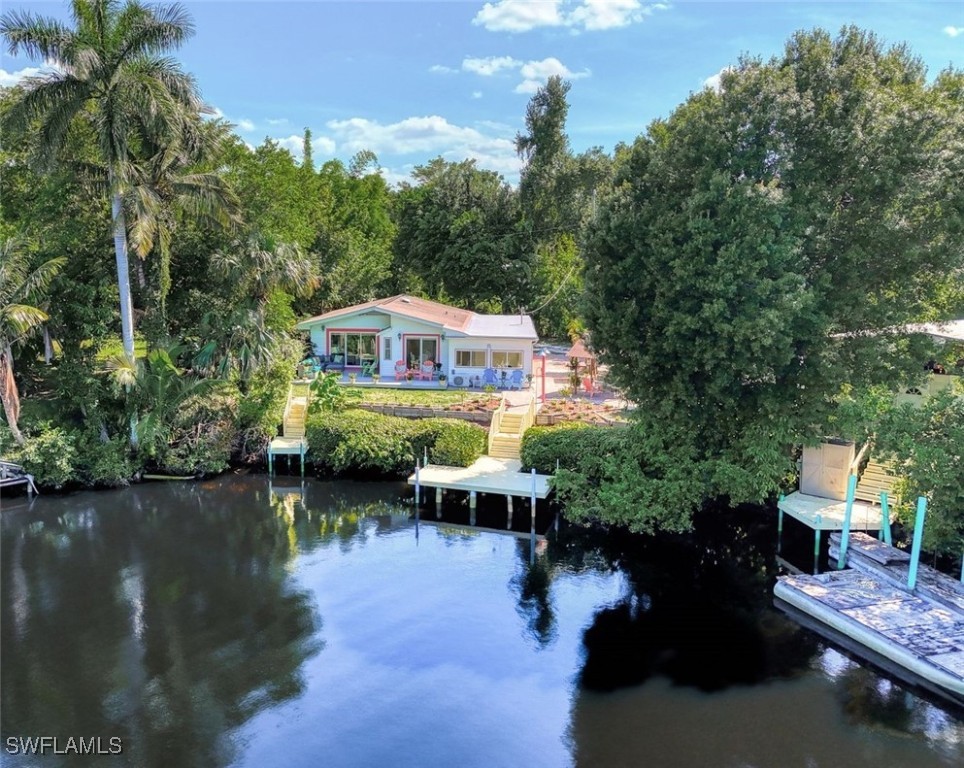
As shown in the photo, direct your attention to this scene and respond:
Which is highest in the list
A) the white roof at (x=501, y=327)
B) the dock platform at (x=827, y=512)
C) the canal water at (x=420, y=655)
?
the white roof at (x=501, y=327)

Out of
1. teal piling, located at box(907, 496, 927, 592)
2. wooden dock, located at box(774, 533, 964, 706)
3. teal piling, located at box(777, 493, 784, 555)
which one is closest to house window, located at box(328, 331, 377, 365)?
teal piling, located at box(777, 493, 784, 555)

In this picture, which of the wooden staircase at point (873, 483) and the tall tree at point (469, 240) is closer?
the wooden staircase at point (873, 483)

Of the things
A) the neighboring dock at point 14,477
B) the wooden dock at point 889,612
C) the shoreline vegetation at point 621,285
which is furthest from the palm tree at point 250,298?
the wooden dock at point 889,612

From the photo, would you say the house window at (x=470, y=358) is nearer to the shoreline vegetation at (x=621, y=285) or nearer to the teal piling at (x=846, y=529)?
the shoreline vegetation at (x=621, y=285)

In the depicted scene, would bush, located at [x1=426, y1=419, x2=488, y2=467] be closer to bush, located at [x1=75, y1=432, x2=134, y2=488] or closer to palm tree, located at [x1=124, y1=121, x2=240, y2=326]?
bush, located at [x1=75, y1=432, x2=134, y2=488]

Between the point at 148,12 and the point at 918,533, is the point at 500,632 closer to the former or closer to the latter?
the point at 918,533

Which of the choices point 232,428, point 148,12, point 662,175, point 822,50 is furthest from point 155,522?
point 822,50

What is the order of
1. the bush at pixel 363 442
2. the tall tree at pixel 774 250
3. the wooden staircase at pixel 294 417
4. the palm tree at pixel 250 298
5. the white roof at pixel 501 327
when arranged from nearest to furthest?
the tall tree at pixel 774 250 < the bush at pixel 363 442 < the palm tree at pixel 250 298 < the wooden staircase at pixel 294 417 < the white roof at pixel 501 327
